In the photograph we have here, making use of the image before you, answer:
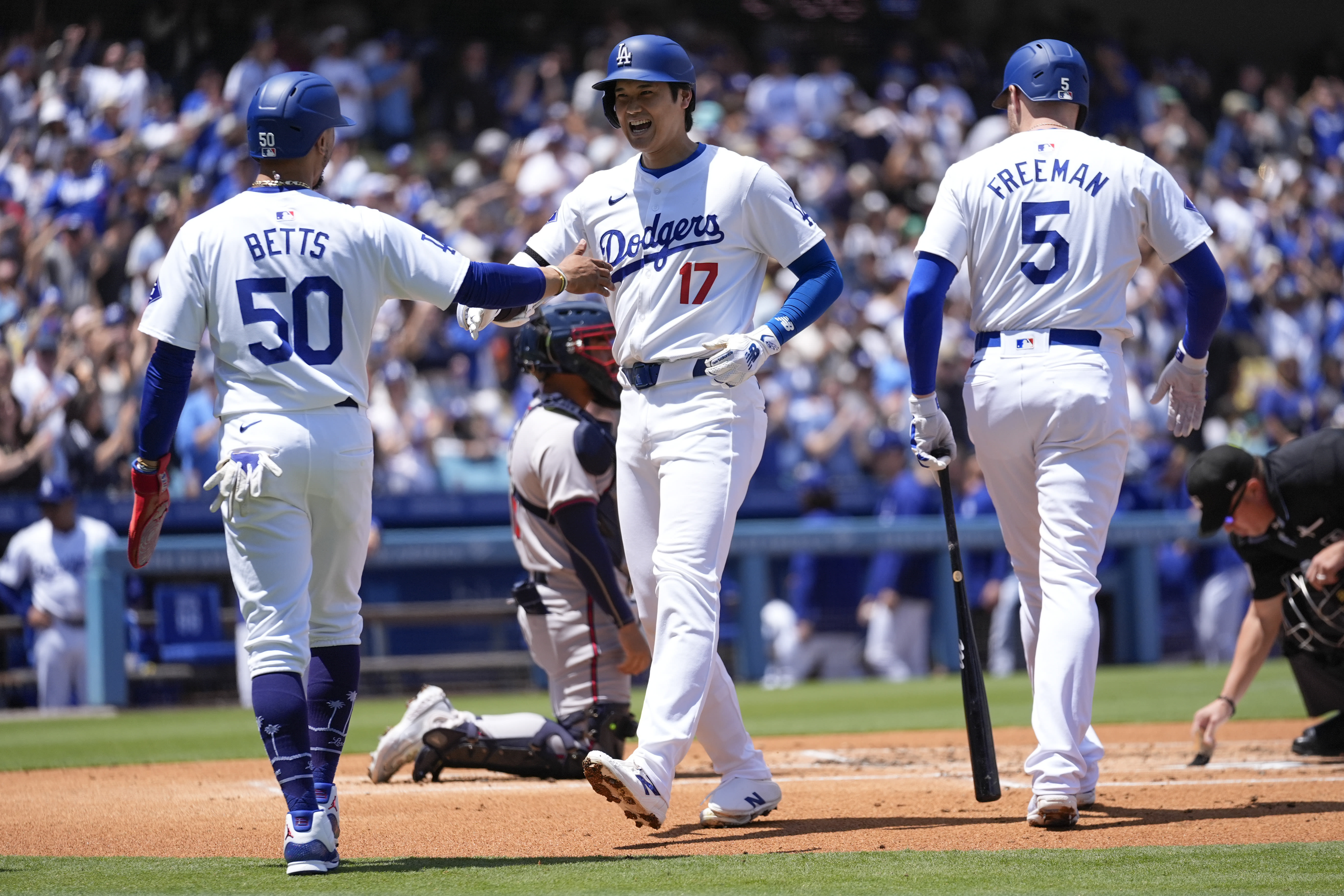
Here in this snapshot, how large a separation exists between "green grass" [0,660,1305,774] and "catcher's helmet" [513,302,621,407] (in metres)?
2.71

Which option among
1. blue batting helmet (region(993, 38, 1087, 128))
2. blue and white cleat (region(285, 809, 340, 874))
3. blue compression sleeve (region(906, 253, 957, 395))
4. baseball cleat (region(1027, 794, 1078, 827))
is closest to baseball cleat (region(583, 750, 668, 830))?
blue and white cleat (region(285, 809, 340, 874))

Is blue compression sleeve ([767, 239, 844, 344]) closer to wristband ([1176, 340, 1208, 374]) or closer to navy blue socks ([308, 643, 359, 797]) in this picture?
wristband ([1176, 340, 1208, 374])

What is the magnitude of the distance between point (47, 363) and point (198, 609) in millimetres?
2502

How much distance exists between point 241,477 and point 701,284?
1.41 m

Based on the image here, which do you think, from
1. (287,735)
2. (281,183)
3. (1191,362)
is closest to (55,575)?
(281,183)

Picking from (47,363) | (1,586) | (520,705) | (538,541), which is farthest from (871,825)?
(47,363)

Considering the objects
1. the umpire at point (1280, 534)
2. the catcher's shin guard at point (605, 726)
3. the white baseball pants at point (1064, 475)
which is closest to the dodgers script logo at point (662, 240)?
the white baseball pants at point (1064, 475)

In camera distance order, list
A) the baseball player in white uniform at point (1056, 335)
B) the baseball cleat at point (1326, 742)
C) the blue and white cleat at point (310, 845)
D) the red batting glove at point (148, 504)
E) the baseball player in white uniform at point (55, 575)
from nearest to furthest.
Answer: the blue and white cleat at point (310, 845), the red batting glove at point (148, 504), the baseball player in white uniform at point (1056, 335), the baseball cleat at point (1326, 742), the baseball player in white uniform at point (55, 575)

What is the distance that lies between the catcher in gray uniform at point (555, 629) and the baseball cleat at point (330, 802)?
61.3 inches

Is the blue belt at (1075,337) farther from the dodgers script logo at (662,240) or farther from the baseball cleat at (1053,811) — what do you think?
the baseball cleat at (1053,811)

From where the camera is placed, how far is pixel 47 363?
1209cm

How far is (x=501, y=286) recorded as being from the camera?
4258mm

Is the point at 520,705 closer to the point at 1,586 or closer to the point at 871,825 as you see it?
the point at 1,586

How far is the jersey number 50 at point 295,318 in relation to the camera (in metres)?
3.99
